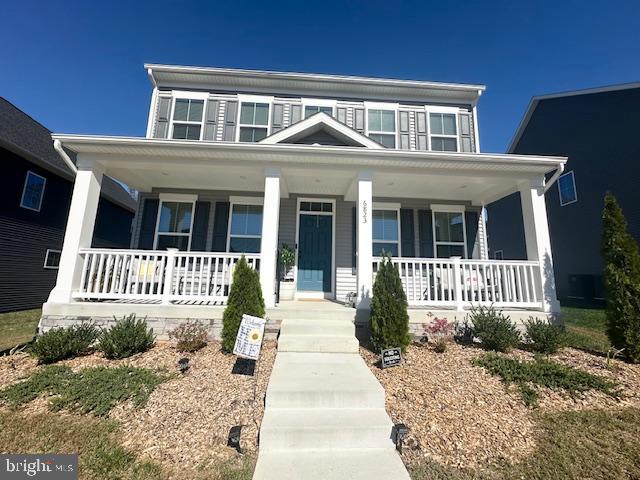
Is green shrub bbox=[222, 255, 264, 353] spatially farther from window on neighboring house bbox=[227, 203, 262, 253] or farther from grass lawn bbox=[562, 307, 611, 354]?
grass lawn bbox=[562, 307, 611, 354]

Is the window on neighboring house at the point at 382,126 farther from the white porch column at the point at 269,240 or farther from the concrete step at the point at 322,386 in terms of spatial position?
the concrete step at the point at 322,386

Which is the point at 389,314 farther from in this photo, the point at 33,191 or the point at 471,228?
the point at 33,191

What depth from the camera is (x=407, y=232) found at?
27.0ft

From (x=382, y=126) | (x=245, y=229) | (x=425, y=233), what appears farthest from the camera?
(x=382, y=126)

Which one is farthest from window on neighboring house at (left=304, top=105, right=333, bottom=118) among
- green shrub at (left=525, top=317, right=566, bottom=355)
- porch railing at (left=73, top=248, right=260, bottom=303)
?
green shrub at (left=525, top=317, right=566, bottom=355)

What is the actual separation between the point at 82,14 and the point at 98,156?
17.9 ft

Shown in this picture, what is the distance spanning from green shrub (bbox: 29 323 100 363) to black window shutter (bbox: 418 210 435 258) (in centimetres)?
783

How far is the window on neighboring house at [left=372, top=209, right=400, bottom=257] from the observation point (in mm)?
8102

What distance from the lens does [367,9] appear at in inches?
312

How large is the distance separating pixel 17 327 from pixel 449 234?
11.7 meters

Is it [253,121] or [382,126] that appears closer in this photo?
[253,121]

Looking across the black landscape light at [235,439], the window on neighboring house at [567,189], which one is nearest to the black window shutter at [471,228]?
the black landscape light at [235,439]

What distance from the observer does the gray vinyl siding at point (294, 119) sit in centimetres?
841

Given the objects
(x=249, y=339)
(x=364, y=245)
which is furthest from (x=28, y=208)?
(x=364, y=245)
